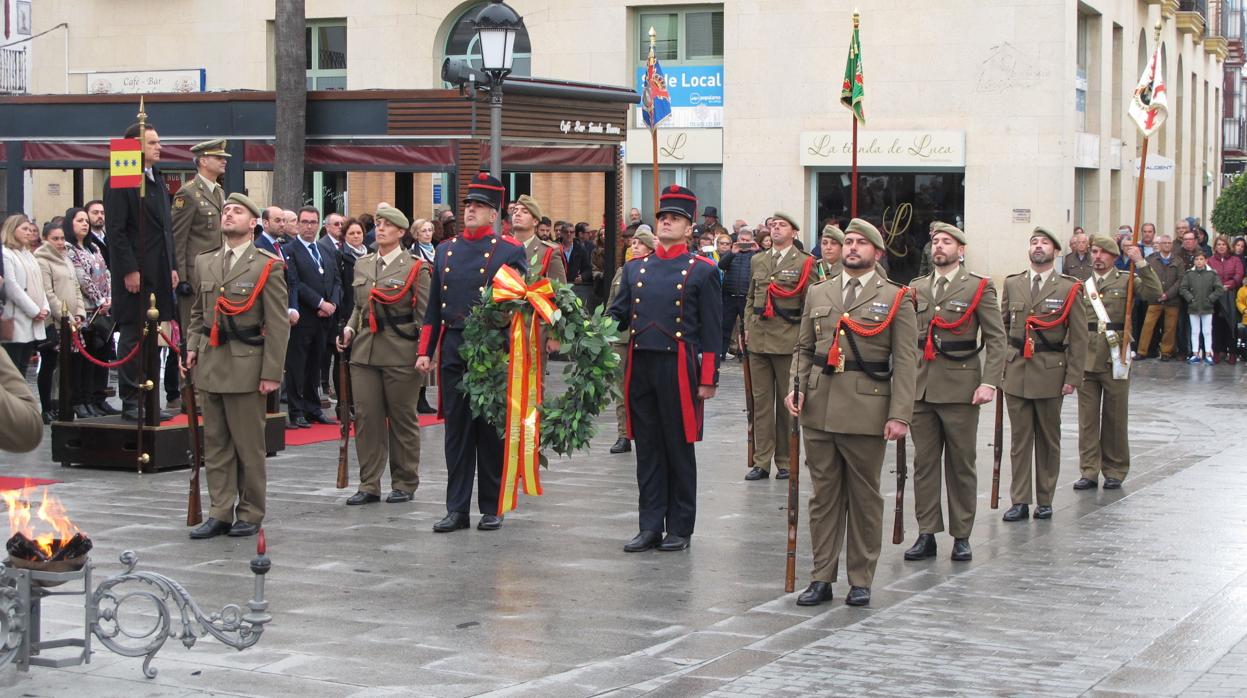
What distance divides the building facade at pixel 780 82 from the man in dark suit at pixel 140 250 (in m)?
15.2

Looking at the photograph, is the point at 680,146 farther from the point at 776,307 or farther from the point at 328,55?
the point at 776,307

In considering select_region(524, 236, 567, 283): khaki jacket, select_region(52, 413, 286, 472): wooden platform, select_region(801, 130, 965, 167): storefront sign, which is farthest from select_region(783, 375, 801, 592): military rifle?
select_region(801, 130, 965, 167): storefront sign

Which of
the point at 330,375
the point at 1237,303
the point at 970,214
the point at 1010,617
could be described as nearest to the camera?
the point at 1010,617

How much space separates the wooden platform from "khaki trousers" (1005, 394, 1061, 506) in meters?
6.21

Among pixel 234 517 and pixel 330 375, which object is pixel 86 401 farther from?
pixel 234 517

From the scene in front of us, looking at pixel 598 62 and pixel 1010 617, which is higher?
pixel 598 62

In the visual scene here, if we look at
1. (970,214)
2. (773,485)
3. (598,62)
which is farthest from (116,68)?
(773,485)

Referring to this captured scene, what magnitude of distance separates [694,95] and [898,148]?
174 inches

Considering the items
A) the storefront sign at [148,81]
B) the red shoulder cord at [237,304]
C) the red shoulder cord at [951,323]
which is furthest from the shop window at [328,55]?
the red shoulder cord at [951,323]

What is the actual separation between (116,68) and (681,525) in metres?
31.5

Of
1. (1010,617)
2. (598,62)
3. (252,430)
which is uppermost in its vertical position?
(598,62)

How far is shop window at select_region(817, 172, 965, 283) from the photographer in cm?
3170

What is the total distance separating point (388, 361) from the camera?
11.4 metres

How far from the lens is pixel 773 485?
41.8 feet
